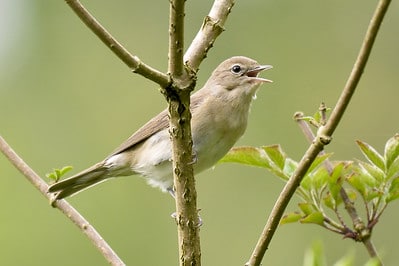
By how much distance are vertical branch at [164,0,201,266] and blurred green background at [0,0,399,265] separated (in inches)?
176

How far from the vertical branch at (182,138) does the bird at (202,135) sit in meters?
1.90

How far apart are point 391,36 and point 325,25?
155 centimetres

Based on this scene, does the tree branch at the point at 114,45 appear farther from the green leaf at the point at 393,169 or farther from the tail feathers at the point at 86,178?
the tail feathers at the point at 86,178

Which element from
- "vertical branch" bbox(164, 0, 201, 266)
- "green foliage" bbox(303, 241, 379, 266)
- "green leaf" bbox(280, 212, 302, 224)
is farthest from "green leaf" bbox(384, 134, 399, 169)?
"green foliage" bbox(303, 241, 379, 266)

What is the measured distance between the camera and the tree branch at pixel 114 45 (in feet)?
7.76

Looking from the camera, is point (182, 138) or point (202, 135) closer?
point (182, 138)

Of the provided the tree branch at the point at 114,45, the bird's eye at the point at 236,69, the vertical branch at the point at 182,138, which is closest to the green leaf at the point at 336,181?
the vertical branch at the point at 182,138

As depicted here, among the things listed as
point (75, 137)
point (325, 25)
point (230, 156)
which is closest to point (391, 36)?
point (325, 25)

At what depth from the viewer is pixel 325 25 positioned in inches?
530

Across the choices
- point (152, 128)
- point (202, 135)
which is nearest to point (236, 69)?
point (152, 128)

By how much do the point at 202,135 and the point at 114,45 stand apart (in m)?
2.72

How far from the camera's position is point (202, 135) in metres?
5.16

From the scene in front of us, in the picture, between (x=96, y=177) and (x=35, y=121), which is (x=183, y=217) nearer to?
(x=96, y=177)

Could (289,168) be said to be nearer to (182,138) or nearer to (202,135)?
(182,138)
